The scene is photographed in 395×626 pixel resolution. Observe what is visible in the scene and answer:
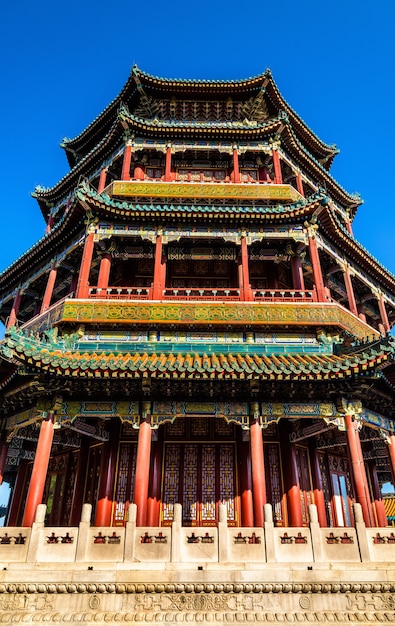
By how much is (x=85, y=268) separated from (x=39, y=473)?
7544 mm

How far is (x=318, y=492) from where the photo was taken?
46.5 ft

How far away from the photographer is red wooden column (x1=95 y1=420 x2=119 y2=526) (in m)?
13.0

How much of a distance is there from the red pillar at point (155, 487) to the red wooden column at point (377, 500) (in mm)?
9335

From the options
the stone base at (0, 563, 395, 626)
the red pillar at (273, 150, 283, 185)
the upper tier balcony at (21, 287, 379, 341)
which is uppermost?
the red pillar at (273, 150, 283, 185)

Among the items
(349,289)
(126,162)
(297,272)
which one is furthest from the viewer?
(126,162)

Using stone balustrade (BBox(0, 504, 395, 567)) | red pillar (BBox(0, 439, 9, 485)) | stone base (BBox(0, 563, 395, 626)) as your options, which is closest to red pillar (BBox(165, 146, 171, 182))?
red pillar (BBox(0, 439, 9, 485))

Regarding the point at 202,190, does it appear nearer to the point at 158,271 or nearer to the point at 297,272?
the point at 158,271

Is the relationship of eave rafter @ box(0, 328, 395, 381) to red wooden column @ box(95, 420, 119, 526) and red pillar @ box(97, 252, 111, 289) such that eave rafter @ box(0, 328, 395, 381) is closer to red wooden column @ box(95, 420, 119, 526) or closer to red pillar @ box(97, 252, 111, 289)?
red wooden column @ box(95, 420, 119, 526)

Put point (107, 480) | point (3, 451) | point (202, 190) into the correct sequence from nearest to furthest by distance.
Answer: point (107, 480)
point (3, 451)
point (202, 190)

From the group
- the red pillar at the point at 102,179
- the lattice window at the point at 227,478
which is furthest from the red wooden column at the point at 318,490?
the red pillar at the point at 102,179

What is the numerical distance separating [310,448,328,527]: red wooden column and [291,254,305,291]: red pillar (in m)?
5.91

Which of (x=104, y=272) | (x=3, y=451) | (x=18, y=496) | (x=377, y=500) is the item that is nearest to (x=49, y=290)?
(x=104, y=272)

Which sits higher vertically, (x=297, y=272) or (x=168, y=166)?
(x=168, y=166)

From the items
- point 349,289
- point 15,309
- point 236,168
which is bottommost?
point 349,289
